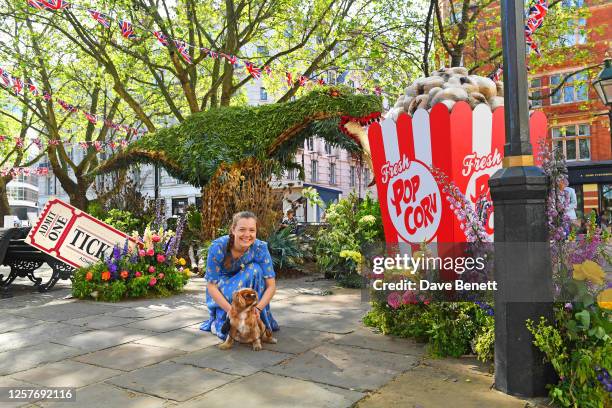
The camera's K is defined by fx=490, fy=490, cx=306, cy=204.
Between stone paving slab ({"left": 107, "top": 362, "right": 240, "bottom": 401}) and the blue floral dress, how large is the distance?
0.89 m

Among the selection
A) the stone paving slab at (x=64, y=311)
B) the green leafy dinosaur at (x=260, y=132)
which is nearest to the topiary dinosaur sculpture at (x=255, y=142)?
the green leafy dinosaur at (x=260, y=132)

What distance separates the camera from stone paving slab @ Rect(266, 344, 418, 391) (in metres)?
3.33

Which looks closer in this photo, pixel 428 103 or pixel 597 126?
pixel 428 103

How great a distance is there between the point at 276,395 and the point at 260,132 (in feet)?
23.9

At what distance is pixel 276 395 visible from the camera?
121 inches

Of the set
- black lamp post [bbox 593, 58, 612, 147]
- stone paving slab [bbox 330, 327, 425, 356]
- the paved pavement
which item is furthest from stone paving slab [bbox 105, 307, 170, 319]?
black lamp post [bbox 593, 58, 612, 147]

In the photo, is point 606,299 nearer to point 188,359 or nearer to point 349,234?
point 188,359

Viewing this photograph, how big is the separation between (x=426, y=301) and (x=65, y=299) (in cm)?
538

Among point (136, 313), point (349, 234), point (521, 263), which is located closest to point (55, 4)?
point (136, 313)

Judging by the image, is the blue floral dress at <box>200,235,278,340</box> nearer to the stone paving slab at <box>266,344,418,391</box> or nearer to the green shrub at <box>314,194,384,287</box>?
the stone paving slab at <box>266,344,418,391</box>

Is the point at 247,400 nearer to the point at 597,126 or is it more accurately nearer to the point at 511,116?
the point at 511,116

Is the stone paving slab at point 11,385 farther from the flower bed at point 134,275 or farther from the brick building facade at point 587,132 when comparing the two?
the brick building facade at point 587,132

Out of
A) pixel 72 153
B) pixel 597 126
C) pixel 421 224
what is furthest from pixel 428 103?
pixel 72 153

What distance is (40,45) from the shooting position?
16.5 metres
